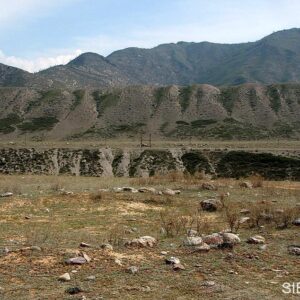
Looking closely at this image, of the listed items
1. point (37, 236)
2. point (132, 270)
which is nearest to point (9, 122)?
point (37, 236)

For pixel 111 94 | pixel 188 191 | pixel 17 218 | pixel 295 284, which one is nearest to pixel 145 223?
pixel 17 218

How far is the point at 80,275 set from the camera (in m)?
9.89

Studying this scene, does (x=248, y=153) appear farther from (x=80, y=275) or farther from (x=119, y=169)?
(x=80, y=275)

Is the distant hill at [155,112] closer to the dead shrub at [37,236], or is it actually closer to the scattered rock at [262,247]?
the dead shrub at [37,236]

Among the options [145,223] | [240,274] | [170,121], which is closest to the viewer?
[240,274]

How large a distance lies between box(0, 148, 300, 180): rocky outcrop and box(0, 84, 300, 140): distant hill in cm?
3879

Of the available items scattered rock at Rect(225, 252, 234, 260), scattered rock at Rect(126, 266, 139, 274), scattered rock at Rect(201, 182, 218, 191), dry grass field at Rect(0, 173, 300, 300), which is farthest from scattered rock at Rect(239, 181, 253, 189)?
scattered rock at Rect(126, 266, 139, 274)

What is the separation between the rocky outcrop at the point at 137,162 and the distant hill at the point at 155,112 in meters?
38.8

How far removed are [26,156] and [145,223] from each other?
59.5 metres

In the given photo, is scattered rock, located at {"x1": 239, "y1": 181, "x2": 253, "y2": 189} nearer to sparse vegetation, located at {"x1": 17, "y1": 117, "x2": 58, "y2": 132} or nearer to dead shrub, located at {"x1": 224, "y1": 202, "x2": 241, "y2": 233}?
dead shrub, located at {"x1": 224, "y1": 202, "x2": 241, "y2": 233}

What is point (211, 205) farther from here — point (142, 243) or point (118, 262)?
point (118, 262)

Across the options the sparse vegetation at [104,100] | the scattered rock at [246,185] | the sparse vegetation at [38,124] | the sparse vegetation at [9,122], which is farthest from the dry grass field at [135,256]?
the sparse vegetation at [104,100]

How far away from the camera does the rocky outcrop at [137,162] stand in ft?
207

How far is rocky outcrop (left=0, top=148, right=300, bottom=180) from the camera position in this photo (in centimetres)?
6322
